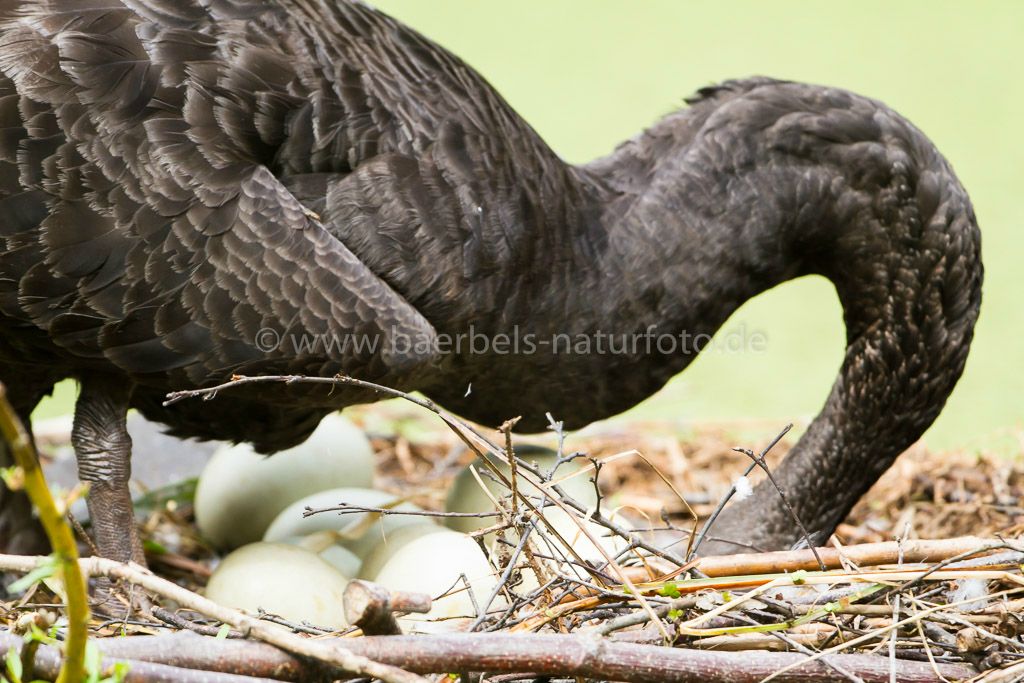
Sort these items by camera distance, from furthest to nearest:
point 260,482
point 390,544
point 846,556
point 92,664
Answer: point 260,482 → point 390,544 → point 846,556 → point 92,664

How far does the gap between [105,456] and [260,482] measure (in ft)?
1.81

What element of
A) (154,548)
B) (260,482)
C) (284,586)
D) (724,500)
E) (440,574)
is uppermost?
(724,500)

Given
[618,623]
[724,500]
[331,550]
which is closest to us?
[618,623]

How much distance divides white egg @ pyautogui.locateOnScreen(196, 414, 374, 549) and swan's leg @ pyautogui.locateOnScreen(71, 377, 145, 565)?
46cm

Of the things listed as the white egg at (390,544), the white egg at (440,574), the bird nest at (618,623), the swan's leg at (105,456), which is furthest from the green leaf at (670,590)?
the swan's leg at (105,456)

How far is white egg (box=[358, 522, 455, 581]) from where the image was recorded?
214 cm

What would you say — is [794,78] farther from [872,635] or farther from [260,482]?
[872,635]

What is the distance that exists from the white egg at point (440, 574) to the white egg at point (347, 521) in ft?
0.83

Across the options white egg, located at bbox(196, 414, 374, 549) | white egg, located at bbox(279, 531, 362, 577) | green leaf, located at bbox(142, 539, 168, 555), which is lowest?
green leaf, located at bbox(142, 539, 168, 555)

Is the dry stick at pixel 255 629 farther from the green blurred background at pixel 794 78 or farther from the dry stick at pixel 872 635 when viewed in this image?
the green blurred background at pixel 794 78

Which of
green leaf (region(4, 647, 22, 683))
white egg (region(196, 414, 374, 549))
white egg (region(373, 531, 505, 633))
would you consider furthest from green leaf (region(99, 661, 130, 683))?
white egg (region(196, 414, 374, 549))

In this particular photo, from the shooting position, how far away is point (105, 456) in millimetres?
2193

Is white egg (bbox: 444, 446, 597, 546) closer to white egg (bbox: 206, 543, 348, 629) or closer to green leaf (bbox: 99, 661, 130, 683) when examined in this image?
white egg (bbox: 206, 543, 348, 629)

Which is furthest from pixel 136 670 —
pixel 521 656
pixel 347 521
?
pixel 347 521
